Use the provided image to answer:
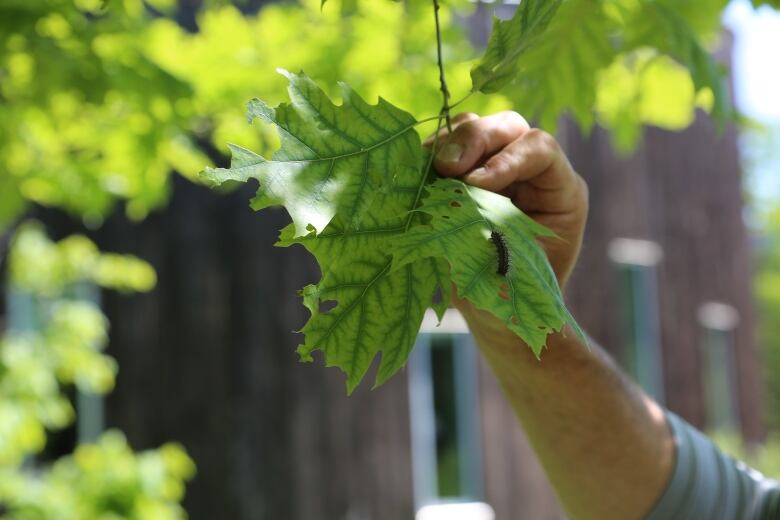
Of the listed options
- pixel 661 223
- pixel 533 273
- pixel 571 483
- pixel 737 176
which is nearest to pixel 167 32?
pixel 571 483

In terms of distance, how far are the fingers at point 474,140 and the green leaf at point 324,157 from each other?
0.07m

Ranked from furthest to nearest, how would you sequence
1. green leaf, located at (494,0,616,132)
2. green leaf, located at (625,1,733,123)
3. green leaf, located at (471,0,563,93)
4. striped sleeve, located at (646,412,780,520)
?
striped sleeve, located at (646,412,780,520) < green leaf, located at (625,1,733,123) < green leaf, located at (494,0,616,132) < green leaf, located at (471,0,563,93)

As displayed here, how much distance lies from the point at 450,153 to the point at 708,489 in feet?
3.80

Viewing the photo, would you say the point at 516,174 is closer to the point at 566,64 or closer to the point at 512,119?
the point at 512,119

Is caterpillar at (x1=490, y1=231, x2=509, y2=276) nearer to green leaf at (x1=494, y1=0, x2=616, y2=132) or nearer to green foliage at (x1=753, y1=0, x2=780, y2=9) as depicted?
green leaf at (x1=494, y1=0, x2=616, y2=132)

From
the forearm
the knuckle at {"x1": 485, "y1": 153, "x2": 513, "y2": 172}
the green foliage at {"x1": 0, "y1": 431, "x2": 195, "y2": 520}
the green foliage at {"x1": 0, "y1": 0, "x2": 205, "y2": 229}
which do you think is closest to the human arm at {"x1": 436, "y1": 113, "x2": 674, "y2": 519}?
the forearm

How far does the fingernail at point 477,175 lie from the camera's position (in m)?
1.14

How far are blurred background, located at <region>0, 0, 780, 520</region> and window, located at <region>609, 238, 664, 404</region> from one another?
0.04 metres

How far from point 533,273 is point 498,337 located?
0.67 m

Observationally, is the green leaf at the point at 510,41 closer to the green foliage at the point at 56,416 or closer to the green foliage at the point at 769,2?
the green foliage at the point at 769,2

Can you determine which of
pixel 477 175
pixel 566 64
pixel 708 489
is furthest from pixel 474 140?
pixel 708 489

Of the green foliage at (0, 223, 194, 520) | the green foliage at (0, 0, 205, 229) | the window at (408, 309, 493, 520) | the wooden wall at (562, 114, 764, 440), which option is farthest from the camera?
the wooden wall at (562, 114, 764, 440)

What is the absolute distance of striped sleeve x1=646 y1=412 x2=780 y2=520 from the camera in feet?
6.21

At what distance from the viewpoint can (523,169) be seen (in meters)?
1.30
